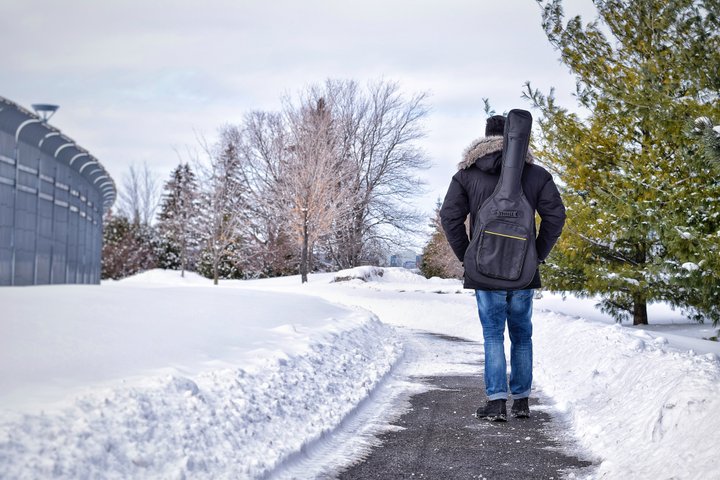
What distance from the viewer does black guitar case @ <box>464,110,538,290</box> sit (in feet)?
18.2

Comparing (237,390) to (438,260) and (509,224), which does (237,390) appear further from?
(438,260)

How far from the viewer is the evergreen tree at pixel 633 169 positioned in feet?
35.2

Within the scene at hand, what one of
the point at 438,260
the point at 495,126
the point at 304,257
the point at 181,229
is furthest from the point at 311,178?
the point at 495,126

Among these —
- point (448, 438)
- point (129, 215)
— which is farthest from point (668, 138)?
point (129, 215)

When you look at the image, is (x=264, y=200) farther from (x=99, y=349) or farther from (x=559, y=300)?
(x=99, y=349)

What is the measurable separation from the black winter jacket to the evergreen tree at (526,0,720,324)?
492 centimetres

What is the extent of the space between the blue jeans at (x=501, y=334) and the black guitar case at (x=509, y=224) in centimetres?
21

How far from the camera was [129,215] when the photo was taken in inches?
2997

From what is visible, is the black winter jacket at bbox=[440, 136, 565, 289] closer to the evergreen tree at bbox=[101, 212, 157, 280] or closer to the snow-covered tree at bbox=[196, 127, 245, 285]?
the snow-covered tree at bbox=[196, 127, 245, 285]

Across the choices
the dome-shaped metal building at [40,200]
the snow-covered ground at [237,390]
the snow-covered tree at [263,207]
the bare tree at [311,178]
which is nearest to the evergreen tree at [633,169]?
the snow-covered ground at [237,390]

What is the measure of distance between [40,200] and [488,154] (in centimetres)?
1555

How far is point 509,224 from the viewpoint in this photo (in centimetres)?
556

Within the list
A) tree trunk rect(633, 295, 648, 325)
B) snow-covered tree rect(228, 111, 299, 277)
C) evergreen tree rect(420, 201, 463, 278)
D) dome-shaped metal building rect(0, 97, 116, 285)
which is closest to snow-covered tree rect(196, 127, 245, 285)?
snow-covered tree rect(228, 111, 299, 277)

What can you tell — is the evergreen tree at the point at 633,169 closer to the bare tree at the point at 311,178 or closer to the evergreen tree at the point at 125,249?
the bare tree at the point at 311,178
